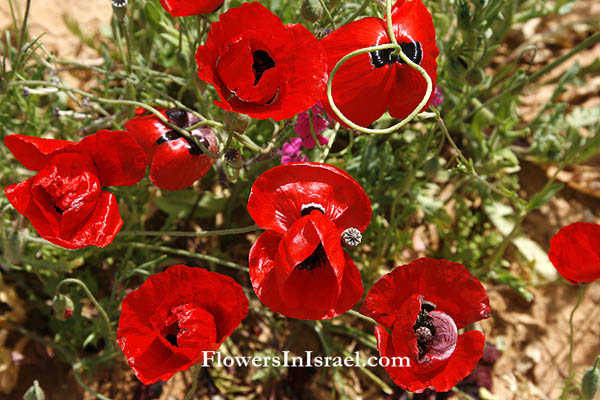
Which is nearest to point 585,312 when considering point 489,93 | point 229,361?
point 489,93

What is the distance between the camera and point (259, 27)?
1256 millimetres

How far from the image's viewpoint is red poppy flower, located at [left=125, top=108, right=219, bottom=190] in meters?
1.46

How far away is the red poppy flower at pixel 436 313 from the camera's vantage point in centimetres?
129

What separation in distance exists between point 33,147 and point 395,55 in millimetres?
835

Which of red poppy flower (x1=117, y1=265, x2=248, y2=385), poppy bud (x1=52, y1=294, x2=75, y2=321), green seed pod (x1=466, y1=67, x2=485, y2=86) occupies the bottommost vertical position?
poppy bud (x1=52, y1=294, x2=75, y2=321)

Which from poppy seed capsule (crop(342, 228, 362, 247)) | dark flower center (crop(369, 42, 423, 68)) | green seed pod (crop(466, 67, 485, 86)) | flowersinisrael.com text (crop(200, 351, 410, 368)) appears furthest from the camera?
flowersinisrael.com text (crop(200, 351, 410, 368))

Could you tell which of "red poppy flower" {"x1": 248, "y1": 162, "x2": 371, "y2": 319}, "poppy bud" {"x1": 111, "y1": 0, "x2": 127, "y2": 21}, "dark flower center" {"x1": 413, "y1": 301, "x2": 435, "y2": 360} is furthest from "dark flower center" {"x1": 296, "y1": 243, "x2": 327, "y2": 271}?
"poppy bud" {"x1": 111, "y1": 0, "x2": 127, "y2": 21}

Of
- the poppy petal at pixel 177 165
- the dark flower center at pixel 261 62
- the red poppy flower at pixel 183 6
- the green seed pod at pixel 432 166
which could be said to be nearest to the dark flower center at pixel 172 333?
the poppy petal at pixel 177 165

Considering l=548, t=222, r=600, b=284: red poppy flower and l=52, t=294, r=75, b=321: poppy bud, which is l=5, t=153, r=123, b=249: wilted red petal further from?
l=548, t=222, r=600, b=284: red poppy flower

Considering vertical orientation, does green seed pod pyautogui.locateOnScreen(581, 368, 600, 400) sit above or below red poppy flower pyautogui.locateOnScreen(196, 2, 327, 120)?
below

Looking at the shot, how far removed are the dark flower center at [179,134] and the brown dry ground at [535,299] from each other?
A: 3.03ft

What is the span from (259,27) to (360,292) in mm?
613

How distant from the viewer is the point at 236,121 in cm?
131

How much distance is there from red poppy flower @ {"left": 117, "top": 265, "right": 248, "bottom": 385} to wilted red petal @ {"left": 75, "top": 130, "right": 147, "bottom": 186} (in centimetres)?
25
